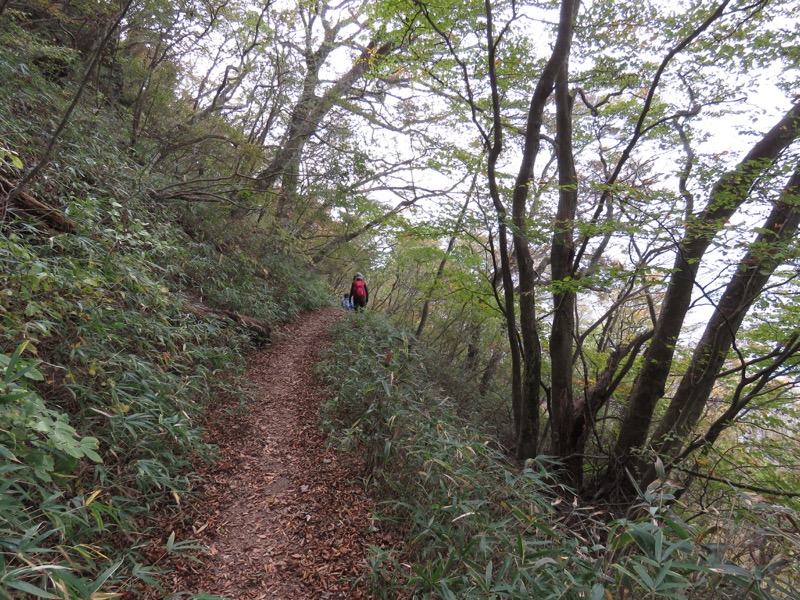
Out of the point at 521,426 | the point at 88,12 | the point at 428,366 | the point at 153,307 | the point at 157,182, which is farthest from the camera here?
the point at 428,366

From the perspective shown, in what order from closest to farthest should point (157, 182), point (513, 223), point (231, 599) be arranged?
point (231, 599)
point (513, 223)
point (157, 182)

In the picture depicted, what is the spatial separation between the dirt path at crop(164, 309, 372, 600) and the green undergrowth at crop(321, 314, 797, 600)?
1.01 feet

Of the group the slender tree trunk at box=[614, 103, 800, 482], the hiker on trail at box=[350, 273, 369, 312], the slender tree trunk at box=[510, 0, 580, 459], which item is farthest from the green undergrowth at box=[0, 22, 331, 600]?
the slender tree trunk at box=[614, 103, 800, 482]

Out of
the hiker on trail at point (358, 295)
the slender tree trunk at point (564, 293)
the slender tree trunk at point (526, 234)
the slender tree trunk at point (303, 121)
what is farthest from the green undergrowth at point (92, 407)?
the hiker on trail at point (358, 295)

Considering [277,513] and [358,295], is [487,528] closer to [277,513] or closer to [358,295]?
[277,513]

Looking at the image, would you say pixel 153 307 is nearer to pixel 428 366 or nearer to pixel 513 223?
pixel 513 223

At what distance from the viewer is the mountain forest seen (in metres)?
2.48

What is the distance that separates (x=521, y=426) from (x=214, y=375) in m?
5.09

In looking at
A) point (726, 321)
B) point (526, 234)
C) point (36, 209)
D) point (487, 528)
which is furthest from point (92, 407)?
point (726, 321)

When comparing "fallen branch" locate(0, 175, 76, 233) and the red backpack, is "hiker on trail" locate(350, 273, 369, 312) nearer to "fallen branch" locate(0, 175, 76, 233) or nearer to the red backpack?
the red backpack

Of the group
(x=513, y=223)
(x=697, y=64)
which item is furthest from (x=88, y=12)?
(x=697, y=64)

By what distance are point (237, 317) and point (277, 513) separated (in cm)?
462

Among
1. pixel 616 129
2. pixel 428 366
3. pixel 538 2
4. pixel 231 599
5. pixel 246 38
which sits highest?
pixel 616 129

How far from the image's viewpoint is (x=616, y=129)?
833 cm
